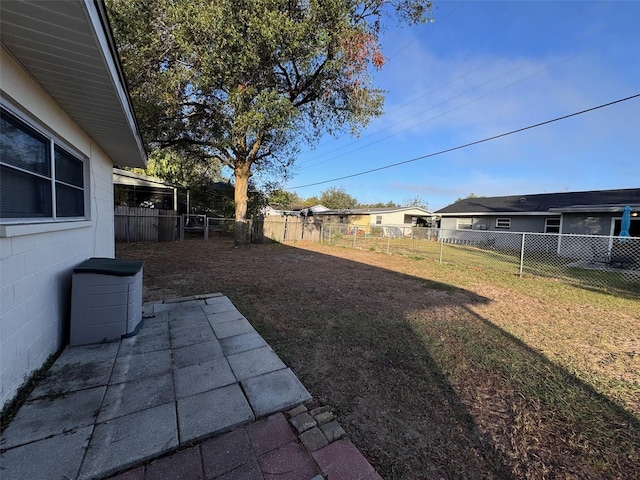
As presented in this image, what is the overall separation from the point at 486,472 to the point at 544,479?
1.09ft

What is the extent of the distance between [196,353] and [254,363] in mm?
640

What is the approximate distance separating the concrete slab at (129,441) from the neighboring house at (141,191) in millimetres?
13497

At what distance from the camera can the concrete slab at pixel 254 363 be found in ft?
8.00

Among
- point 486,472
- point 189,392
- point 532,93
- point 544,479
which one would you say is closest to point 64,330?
point 189,392

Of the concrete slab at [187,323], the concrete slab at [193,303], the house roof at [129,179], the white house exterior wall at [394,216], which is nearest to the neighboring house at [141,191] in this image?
the house roof at [129,179]

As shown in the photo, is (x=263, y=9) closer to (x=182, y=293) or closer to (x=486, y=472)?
(x=182, y=293)

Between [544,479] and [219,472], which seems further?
[544,479]

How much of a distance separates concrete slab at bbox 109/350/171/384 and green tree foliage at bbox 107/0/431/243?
6.86 metres

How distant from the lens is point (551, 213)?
14.0 meters

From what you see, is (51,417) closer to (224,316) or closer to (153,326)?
(153,326)

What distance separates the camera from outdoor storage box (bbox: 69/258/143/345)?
2652 mm

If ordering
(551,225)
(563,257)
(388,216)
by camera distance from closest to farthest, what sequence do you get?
1. (563,257)
2. (551,225)
3. (388,216)

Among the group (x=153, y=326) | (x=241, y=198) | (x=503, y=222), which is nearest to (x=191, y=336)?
(x=153, y=326)

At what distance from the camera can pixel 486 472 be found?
162 cm
